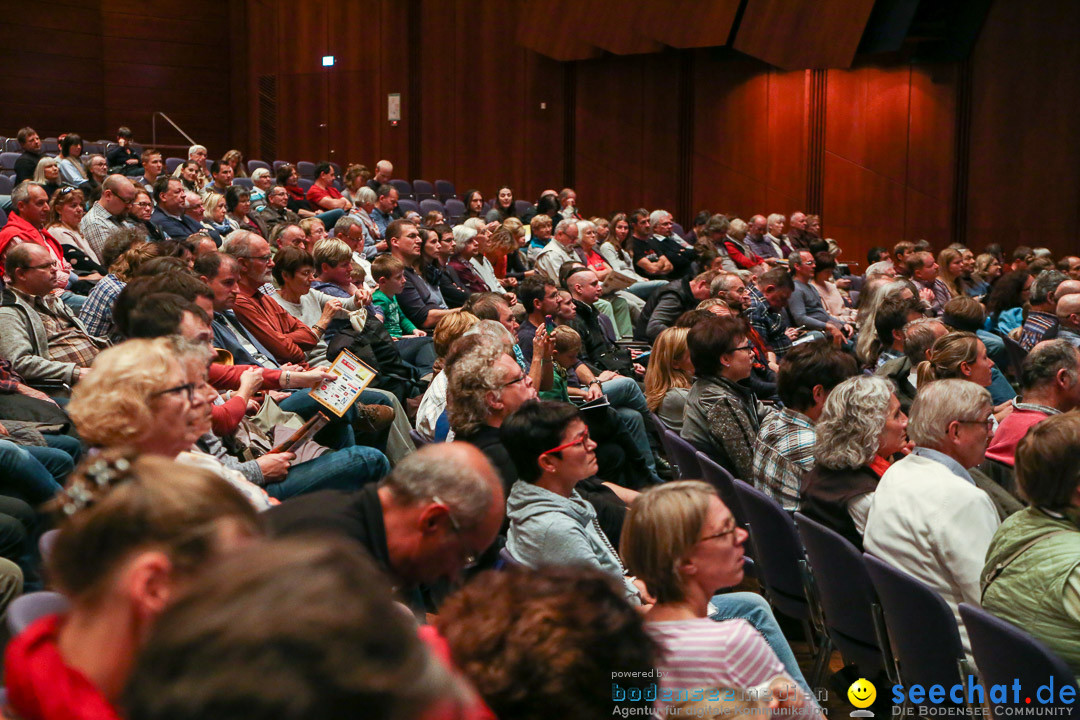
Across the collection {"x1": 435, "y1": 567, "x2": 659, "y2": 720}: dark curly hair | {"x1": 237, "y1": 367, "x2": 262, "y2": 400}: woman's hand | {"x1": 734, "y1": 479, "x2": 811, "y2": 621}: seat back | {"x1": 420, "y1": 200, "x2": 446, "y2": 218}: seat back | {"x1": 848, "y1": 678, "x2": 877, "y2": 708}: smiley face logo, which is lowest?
{"x1": 848, "y1": 678, "x2": 877, "y2": 708}: smiley face logo

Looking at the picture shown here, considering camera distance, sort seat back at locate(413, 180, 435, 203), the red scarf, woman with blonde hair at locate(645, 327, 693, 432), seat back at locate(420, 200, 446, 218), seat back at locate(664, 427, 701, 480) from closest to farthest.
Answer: the red scarf < seat back at locate(664, 427, 701, 480) < woman with blonde hair at locate(645, 327, 693, 432) < seat back at locate(420, 200, 446, 218) < seat back at locate(413, 180, 435, 203)

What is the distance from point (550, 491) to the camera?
242 centimetres

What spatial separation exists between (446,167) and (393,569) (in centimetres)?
1247

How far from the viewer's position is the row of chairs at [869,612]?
1.82 m

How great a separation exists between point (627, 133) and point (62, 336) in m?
9.91

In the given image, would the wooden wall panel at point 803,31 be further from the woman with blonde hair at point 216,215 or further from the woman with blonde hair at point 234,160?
the woman with blonde hair at point 216,215

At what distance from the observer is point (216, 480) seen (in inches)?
44.1

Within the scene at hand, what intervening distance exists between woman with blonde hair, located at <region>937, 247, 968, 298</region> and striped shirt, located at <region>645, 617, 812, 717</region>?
6.69 metres

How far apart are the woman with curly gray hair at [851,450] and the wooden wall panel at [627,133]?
1019 cm

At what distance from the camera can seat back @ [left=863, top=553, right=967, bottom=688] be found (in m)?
2.06

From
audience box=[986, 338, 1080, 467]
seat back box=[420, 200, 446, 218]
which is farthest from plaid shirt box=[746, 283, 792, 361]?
seat back box=[420, 200, 446, 218]

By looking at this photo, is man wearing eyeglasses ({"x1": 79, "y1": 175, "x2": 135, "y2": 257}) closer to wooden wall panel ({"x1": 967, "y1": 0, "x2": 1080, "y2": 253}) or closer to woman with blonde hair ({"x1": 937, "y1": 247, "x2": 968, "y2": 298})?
woman with blonde hair ({"x1": 937, "y1": 247, "x2": 968, "y2": 298})

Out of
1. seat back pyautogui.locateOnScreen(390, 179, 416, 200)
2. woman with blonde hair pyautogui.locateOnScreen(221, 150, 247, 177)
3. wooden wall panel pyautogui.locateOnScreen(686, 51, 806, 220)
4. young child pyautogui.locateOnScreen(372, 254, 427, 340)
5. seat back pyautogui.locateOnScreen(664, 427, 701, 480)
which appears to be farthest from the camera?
seat back pyautogui.locateOnScreen(390, 179, 416, 200)

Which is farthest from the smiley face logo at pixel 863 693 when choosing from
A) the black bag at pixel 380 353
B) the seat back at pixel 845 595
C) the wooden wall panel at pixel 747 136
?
the wooden wall panel at pixel 747 136
